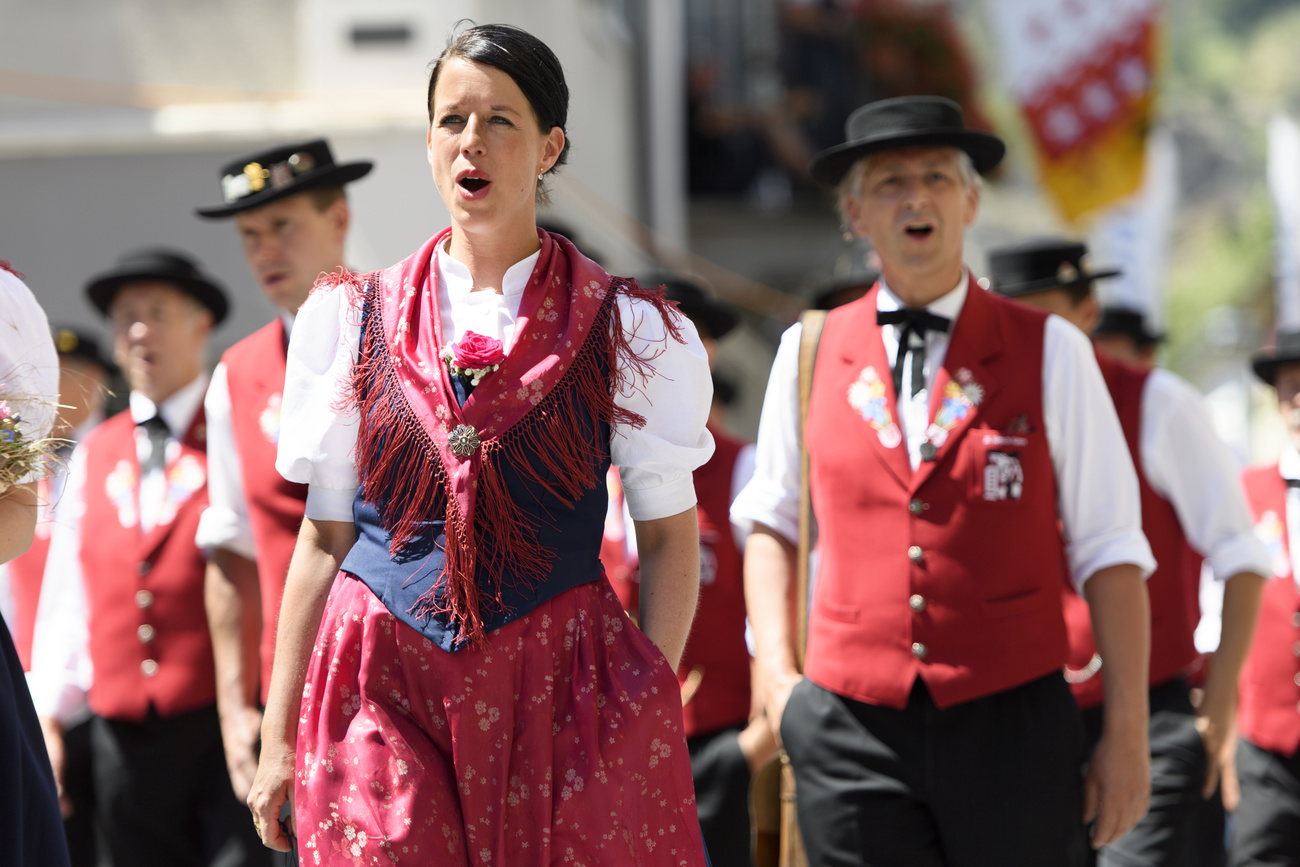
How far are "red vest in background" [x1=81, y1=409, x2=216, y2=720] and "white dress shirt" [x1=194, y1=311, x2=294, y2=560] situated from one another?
1.73ft

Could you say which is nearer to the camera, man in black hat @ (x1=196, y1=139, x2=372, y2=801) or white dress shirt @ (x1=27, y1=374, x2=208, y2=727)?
man in black hat @ (x1=196, y1=139, x2=372, y2=801)

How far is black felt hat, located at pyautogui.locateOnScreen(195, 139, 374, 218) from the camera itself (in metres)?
3.94

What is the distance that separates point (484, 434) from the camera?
226cm

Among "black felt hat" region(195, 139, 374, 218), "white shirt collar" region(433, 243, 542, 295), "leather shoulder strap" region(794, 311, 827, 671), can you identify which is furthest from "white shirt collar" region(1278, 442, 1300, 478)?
"white shirt collar" region(433, 243, 542, 295)

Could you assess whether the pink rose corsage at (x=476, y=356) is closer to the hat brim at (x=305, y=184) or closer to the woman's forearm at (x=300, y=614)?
the woman's forearm at (x=300, y=614)

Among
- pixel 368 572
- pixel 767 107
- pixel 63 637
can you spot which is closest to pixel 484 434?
pixel 368 572

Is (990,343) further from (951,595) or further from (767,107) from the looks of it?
(767,107)

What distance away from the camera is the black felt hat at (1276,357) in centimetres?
509

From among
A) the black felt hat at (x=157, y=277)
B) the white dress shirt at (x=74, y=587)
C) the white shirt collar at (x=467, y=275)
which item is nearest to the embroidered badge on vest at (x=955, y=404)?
the white shirt collar at (x=467, y=275)

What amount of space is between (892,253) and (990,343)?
1.06ft

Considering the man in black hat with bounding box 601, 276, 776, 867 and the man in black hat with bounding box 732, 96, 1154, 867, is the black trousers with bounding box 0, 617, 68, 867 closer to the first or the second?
the man in black hat with bounding box 732, 96, 1154, 867

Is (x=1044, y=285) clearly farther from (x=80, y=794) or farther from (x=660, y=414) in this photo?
(x=80, y=794)

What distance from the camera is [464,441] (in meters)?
2.25

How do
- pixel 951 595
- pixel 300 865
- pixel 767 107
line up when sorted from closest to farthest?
pixel 300 865 → pixel 951 595 → pixel 767 107
